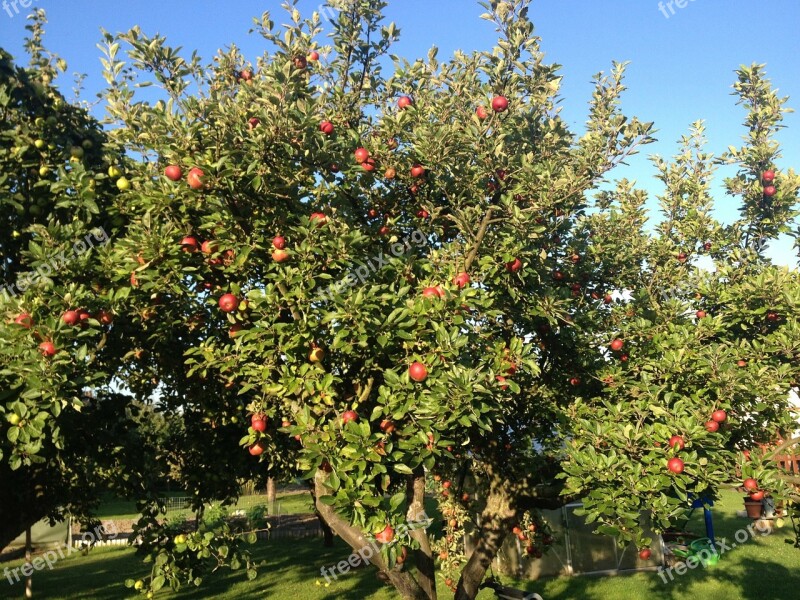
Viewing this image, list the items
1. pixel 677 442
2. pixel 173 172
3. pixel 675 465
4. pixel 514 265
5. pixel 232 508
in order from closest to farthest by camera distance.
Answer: pixel 173 172 → pixel 675 465 → pixel 677 442 → pixel 514 265 → pixel 232 508

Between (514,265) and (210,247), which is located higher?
(210,247)

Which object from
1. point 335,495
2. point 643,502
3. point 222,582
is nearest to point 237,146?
point 335,495

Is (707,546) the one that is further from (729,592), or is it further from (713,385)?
(713,385)

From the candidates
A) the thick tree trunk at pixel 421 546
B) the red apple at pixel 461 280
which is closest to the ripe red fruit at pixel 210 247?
the red apple at pixel 461 280

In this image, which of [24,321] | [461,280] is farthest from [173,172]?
[461,280]

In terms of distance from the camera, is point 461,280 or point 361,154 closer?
point 461,280

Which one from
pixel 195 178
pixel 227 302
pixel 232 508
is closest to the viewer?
pixel 195 178

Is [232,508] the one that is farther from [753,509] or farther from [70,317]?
[70,317]

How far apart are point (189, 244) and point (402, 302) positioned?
197 centimetres

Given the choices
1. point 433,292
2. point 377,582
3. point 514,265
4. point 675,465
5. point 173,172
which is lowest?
point 377,582

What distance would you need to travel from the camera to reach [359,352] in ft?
17.7

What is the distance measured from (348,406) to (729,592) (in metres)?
13.2

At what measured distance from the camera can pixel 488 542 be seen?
7.70m

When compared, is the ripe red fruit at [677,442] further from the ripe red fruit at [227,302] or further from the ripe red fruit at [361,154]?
the ripe red fruit at [227,302]
